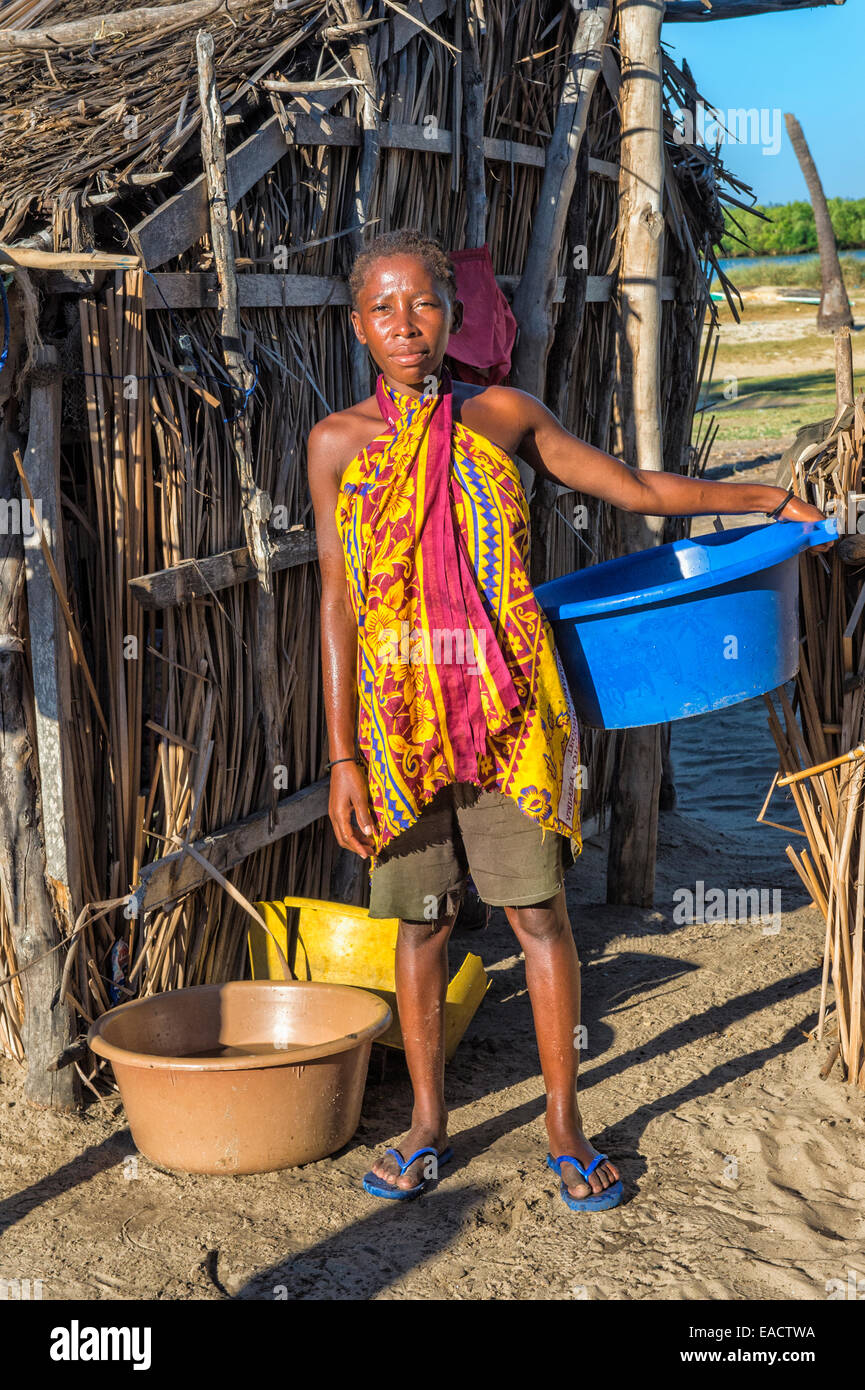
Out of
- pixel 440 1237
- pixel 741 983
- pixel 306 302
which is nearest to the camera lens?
pixel 440 1237

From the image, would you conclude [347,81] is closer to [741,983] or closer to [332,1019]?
[332,1019]

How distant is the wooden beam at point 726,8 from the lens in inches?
208

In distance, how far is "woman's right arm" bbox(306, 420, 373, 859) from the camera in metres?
2.65

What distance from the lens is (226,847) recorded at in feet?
11.2

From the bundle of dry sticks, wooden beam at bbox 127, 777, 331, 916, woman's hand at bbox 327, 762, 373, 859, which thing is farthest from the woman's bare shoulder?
wooden beam at bbox 127, 777, 331, 916

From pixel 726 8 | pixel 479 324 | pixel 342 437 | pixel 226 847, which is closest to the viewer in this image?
pixel 342 437

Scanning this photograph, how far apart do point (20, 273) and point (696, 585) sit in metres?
1.54

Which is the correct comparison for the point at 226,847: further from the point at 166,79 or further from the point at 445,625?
the point at 166,79

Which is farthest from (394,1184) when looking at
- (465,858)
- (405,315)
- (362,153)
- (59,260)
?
(362,153)

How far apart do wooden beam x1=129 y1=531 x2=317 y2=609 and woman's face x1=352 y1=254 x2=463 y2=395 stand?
34.3 inches

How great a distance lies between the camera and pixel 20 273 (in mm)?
2742

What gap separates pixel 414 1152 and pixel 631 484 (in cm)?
150

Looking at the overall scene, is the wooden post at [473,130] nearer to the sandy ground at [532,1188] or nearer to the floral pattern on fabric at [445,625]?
the floral pattern on fabric at [445,625]
